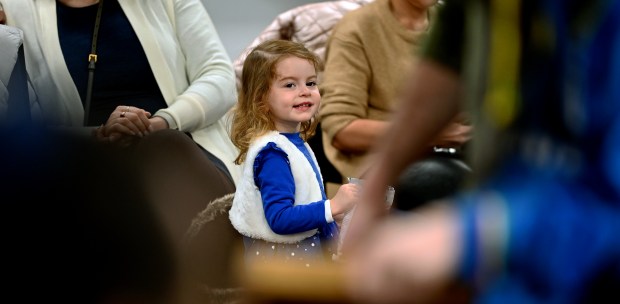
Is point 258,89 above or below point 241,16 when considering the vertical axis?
above

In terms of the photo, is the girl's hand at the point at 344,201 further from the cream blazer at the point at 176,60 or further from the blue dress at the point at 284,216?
the cream blazer at the point at 176,60

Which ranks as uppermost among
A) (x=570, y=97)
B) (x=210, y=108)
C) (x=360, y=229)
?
(x=570, y=97)

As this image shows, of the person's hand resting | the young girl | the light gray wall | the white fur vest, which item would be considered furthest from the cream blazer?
the light gray wall

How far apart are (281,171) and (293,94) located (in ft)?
0.53

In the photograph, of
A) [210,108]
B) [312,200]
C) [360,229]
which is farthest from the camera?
[210,108]

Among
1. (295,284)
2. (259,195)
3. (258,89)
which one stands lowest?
(259,195)

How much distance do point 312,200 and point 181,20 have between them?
600mm

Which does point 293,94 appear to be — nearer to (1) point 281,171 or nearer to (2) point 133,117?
(1) point 281,171

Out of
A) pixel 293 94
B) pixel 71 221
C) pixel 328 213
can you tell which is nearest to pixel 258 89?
pixel 293 94

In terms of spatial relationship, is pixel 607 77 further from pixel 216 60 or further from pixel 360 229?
pixel 216 60

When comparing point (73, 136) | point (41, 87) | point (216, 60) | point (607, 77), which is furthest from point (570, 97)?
point (216, 60)

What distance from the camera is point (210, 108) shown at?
2.02 metres

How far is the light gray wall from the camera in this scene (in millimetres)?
3594

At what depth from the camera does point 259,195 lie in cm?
171
